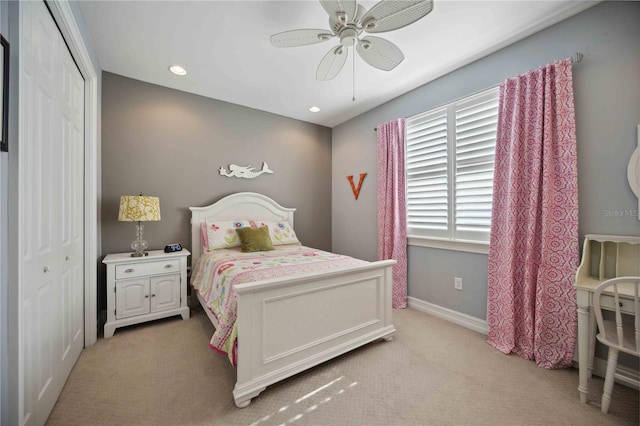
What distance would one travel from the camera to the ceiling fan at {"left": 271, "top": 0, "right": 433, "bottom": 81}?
138 centimetres

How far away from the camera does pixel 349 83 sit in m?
2.90

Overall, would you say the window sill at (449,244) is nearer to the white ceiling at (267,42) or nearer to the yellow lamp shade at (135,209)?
the white ceiling at (267,42)

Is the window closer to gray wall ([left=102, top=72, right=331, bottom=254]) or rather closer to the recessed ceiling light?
gray wall ([left=102, top=72, right=331, bottom=254])

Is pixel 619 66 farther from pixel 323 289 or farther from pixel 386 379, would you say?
pixel 386 379

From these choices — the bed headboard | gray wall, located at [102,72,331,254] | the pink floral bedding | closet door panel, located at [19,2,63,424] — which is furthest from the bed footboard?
gray wall, located at [102,72,331,254]

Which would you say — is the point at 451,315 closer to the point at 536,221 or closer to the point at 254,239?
the point at 536,221

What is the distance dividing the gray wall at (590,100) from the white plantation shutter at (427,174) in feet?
0.70

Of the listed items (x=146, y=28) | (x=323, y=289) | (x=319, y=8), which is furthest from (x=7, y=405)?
(x=319, y=8)

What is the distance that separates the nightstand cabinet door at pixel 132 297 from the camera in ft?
7.68

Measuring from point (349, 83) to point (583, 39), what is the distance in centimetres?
192

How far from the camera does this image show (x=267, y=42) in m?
2.21

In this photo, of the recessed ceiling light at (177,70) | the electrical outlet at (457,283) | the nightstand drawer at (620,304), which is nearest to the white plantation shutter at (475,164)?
the electrical outlet at (457,283)

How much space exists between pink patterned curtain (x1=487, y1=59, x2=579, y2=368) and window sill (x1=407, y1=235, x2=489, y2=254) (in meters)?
0.16

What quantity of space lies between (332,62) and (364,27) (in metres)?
0.38
